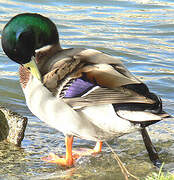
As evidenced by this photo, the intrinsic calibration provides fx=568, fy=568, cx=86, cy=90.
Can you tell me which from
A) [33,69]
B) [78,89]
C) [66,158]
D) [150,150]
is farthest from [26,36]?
[150,150]

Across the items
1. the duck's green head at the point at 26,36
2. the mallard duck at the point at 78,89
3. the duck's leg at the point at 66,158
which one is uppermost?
the duck's green head at the point at 26,36

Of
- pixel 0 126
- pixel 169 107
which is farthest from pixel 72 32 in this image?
pixel 0 126

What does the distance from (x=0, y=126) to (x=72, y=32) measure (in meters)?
4.71

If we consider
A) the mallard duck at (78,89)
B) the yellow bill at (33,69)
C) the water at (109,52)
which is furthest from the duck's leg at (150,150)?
the yellow bill at (33,69)

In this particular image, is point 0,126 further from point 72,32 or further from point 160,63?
point 72,32

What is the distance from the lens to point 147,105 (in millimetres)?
4395

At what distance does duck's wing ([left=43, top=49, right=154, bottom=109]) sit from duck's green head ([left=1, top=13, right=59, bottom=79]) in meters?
0.32

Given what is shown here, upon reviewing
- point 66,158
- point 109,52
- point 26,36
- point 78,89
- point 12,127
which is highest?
point 26,36

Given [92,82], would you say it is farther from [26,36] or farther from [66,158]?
[66,158]

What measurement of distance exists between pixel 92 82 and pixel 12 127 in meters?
1.29

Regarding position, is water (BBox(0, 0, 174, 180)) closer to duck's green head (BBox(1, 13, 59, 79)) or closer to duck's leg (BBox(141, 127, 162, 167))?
duck's leg (BBox(141, 127, 162, 167))

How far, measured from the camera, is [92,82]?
4.50 meters

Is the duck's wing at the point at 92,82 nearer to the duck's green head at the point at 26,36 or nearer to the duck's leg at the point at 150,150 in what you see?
the duck's green head at the point at 26,36

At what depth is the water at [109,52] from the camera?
5.00 meters
